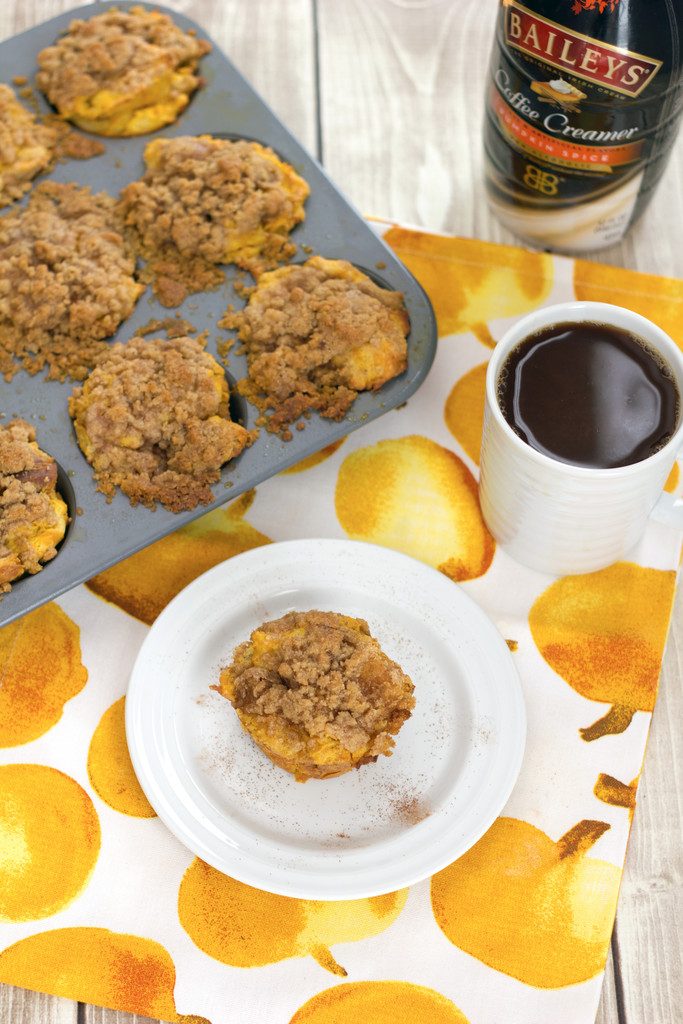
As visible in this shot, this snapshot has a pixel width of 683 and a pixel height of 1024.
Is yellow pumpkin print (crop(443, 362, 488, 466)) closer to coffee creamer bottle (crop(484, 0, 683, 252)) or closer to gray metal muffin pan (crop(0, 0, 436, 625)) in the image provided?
gray metal muffin pan (crop(0, 0, 436, 625))

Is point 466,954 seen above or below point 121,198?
below

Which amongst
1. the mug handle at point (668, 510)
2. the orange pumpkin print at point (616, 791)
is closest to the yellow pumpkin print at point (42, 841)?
the orange pumpkin print at point (616, 791)

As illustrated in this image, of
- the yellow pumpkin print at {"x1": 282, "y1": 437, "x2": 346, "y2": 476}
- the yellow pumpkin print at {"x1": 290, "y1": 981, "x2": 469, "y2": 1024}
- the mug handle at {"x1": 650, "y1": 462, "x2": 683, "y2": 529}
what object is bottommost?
the yellow pumpkin print at {"x1": 290, "y1": 981, "x2": 469, "y2": 1024}

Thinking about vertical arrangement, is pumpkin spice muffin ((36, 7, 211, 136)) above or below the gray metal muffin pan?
above

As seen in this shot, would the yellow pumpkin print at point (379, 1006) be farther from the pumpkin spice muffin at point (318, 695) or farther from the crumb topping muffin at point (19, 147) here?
the crumb topping muffin at point (19, 147)

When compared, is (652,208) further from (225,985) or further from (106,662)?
(225,985)

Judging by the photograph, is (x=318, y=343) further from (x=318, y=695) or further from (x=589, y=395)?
(x=318, y=695)

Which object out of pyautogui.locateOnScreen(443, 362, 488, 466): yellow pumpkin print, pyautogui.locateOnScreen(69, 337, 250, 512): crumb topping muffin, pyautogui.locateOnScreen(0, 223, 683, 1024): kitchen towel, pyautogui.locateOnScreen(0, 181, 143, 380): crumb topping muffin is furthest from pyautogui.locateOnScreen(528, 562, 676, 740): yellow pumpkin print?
pyautogui.locateOnScreen(0, 181, 143, 380): crumb topping muffin

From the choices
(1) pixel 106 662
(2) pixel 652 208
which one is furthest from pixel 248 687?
(2) pixel 652 208
